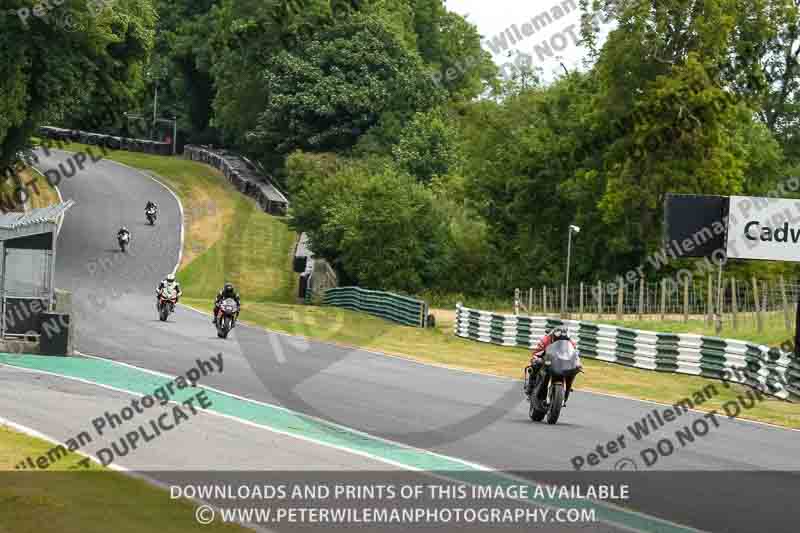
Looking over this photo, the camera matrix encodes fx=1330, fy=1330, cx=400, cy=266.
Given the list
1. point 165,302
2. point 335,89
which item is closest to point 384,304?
point 165,302

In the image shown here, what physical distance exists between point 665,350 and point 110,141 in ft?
254

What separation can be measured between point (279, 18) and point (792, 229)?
54.5 meters

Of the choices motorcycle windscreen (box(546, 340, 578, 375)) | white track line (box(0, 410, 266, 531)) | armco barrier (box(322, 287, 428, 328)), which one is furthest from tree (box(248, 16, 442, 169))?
white track line (box(0, 410, 266, 531))

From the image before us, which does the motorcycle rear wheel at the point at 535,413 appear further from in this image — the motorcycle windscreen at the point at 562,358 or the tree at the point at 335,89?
the tree at the point at 335,89

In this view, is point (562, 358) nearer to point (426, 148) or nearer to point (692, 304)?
point (692, 304)

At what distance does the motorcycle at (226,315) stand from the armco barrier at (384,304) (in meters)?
14.7

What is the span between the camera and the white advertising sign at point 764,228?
29.9 meters

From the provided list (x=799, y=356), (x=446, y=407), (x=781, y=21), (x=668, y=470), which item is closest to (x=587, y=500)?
(x=668, y=470)

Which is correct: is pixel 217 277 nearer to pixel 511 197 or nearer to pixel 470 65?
pixel 511 197

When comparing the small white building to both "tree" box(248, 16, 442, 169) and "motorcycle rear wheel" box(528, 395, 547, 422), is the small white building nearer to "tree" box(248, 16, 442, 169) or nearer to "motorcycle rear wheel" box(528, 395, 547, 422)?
"motorcycle rear wheel" box(528, 395, 547, 422)

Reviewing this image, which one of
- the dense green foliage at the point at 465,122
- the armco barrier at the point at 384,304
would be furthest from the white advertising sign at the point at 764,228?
the dense green foliage at the point at 465,122

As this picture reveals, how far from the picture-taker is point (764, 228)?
30234 mm

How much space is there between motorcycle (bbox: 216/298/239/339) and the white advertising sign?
11623mm

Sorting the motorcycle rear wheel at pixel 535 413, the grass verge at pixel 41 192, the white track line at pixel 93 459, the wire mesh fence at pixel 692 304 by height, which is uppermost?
the grass verge at pixel 41 192
